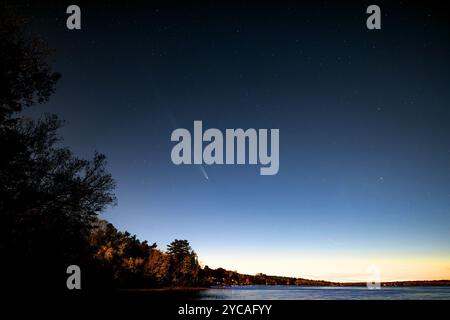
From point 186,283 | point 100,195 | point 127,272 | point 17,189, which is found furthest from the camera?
point 186,283

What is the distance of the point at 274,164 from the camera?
17.5 m

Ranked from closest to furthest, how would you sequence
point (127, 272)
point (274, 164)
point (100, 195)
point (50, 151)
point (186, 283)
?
point (50, 151) → point (100, 195) → point (274, 164) → point (127, 272) → point (186, 283)

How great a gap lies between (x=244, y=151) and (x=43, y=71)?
30.8ft

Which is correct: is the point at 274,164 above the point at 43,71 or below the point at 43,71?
below

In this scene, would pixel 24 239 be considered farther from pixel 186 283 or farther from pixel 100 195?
pixel 186 283

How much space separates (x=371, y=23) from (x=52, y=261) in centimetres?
1818

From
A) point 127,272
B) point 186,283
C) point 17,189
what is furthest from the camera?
point 186,283

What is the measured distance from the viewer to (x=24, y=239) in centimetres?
1334

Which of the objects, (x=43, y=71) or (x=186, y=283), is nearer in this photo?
(x=43, y=71)
